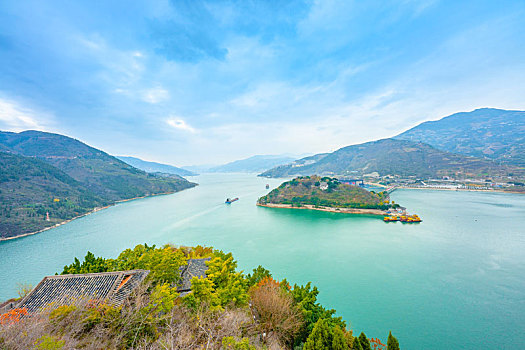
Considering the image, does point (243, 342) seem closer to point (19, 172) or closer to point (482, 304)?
point (482, 304)

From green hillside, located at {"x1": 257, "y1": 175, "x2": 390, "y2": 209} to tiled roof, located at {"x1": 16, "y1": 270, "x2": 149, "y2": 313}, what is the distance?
109 ft

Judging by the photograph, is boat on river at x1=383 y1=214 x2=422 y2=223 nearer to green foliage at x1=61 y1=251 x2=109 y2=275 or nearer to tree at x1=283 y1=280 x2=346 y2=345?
tree at x1=283 y1=280 x2=346 y2=345

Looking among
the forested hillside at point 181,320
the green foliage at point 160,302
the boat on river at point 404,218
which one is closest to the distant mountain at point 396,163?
the boat on river at point 404,218

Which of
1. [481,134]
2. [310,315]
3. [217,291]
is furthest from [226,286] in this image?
[481,134]

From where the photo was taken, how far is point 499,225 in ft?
75.5

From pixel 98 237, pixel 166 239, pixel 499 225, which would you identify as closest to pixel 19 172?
pixel 98 237

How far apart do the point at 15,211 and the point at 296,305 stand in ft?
132

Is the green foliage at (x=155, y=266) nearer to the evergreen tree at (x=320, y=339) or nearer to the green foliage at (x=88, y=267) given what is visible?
the green foliage at (x=88, y=267)

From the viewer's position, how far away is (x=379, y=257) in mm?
16750

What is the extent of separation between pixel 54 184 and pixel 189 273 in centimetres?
5185

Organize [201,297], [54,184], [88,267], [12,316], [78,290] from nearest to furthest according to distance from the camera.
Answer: [12,316], [78,290], [201,297], [88,267], [54,184]

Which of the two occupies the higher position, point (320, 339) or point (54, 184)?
point (54, 184)

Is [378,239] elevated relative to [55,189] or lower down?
lower down

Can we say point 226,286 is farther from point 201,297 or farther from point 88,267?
point 88,267
